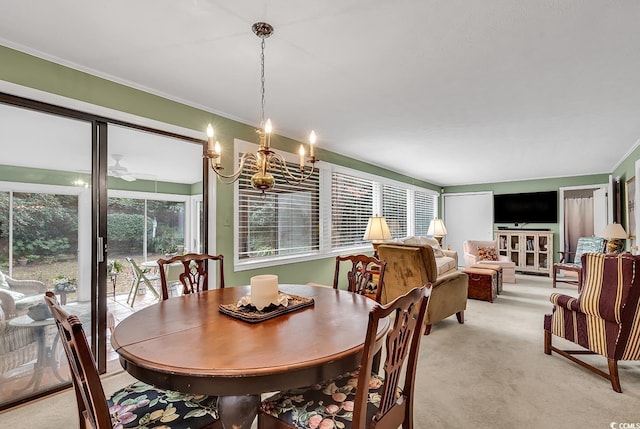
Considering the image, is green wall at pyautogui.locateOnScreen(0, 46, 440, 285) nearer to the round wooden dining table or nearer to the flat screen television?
the round wooden dining table

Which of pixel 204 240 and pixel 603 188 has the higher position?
pixel 603 188

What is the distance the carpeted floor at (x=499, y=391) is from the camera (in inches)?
76.1

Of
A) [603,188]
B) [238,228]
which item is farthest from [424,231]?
[238,228]

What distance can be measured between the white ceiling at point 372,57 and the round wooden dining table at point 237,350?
1612 mm

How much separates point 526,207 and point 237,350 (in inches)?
329

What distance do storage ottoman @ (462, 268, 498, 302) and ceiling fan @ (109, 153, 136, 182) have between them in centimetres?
455

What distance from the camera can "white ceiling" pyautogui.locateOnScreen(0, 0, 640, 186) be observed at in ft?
5.53

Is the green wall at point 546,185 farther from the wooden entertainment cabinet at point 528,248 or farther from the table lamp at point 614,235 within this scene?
the table lamp at point 614,235

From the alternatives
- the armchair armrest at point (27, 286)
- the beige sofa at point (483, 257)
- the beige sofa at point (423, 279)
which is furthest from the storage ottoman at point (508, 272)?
the armchair armrest at point (27, 286)

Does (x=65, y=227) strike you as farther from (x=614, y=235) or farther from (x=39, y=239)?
(x=614, y=235)

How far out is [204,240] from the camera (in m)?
3.14

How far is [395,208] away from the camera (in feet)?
22.0

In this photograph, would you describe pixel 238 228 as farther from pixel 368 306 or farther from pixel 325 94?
pixel 368 306

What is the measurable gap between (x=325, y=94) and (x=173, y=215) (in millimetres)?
1857
